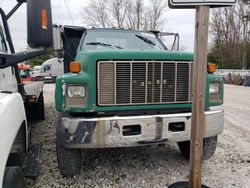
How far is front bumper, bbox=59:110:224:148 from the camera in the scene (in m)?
3.11

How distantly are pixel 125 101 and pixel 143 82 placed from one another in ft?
1.02

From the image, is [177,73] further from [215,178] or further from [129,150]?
[129,150]

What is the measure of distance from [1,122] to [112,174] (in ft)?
7.76

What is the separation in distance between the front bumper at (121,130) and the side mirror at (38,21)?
1307 mm

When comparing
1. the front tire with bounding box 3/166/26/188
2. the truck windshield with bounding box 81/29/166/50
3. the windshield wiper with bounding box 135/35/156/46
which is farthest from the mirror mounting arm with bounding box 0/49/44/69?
the windshield wiper with bounding box 135/35/156/46

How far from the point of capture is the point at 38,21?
1962 mm

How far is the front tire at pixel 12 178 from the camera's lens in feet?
5.59

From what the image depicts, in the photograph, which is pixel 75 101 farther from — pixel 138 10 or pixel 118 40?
pixel 138 10

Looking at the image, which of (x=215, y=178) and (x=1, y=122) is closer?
(x=1, y=122)

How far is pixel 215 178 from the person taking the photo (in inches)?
145

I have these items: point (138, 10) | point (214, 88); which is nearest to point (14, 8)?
point (214, 88)

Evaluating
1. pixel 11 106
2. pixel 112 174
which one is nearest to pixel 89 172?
pixel 112 174

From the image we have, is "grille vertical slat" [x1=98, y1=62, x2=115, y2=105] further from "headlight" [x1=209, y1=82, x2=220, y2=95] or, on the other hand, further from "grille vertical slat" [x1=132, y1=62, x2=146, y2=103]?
"headlight" [x1=209, y1=82, x2=220, y2=95]

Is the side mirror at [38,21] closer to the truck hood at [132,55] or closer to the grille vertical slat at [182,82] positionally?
the truck hood at [132,55]
